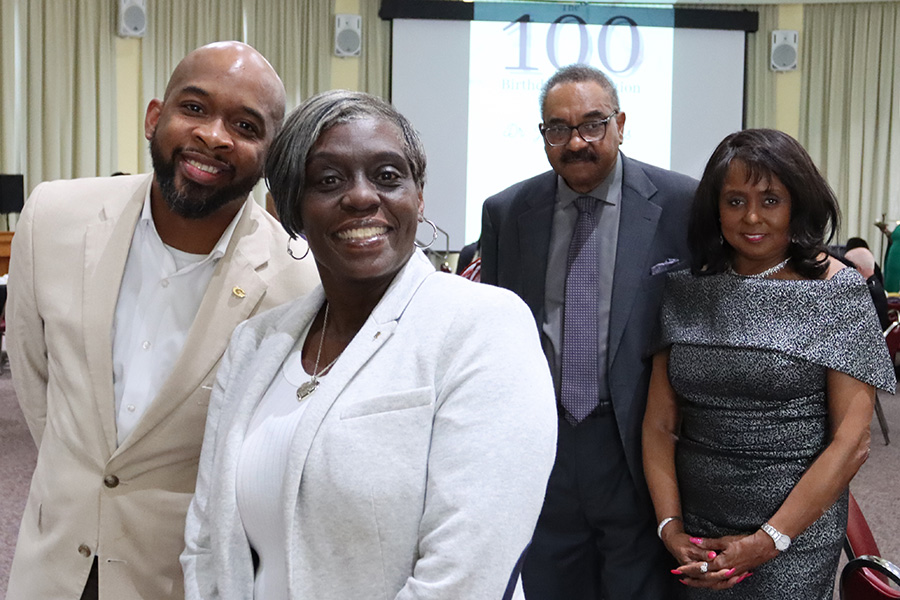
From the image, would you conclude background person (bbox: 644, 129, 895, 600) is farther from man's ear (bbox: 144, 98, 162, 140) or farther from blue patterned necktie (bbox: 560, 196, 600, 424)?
man's ear (bbox: 144, 98, 162, 140)

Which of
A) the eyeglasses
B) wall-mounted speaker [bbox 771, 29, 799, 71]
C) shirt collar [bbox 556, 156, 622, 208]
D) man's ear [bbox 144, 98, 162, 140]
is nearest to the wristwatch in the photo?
shirt collar [bbox 556, 156, 622, 208]

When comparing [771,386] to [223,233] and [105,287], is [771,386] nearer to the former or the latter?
[223,233]

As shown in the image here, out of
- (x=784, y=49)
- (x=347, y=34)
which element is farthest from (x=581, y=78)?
(x=784, y=49)

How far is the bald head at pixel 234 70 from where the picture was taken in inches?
70.2

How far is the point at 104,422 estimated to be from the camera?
5.60ft

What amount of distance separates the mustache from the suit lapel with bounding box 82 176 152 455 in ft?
3.61

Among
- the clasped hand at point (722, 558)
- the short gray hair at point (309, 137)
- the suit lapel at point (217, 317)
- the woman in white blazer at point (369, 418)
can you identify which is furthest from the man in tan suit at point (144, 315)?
the clasped hand at point (722, 558)

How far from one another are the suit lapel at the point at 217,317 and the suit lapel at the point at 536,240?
880 mm

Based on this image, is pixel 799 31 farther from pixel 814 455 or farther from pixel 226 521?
pixel 226 521

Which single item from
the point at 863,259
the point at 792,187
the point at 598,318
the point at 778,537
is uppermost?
the point at 792,187

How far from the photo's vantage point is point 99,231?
1819 millimetres

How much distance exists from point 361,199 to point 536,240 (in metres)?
1.24

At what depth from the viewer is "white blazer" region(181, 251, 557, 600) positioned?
1168mm

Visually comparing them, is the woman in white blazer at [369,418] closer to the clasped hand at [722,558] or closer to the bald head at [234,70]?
the bald head at [234,70]
